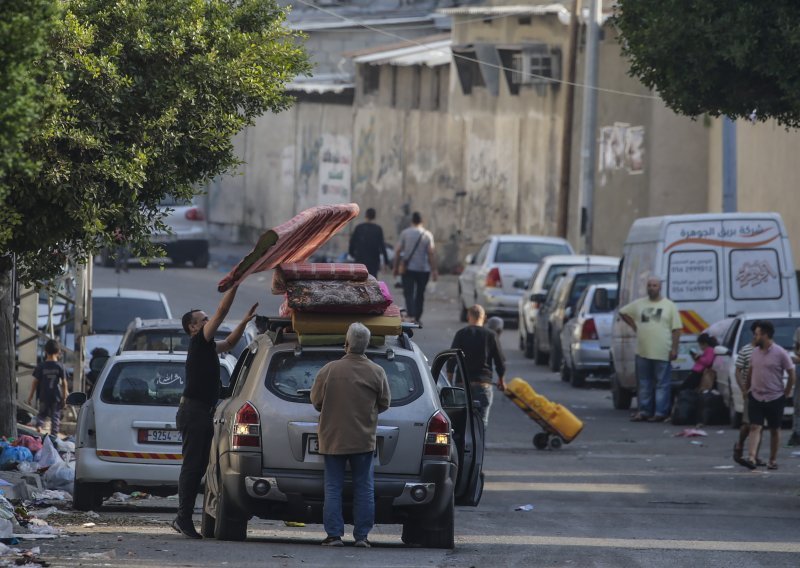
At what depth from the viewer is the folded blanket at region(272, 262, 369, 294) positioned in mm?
12073

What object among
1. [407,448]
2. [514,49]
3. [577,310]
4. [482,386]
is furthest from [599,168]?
[407,448]

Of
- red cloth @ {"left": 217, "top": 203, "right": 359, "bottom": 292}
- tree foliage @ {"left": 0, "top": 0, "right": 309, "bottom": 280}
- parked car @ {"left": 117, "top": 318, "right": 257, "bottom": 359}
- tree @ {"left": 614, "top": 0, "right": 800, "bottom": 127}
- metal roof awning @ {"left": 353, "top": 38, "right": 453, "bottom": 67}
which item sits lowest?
parked car @ {"left": 117, "top": 318, "right": 257, "bottom": 359}

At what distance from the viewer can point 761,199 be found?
32250mm

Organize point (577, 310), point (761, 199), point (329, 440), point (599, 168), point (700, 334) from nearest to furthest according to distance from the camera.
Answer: point (329, 440), point (700, 334), point (577, 310), point (761, 199), point (599, 168)

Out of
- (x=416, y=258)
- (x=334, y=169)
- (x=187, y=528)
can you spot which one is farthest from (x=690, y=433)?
(x=334, y=169)

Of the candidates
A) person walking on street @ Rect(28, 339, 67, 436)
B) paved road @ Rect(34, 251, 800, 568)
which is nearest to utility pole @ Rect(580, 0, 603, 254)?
paved road @ Rect(34, 251, 800, 568)

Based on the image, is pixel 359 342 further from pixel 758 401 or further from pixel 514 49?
pixel 514 49

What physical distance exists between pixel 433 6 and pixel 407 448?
47185mm

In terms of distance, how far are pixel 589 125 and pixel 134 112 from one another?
22.4m

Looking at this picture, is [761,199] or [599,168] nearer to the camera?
[761,199]

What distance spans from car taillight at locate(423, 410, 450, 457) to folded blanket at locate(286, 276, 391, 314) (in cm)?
86

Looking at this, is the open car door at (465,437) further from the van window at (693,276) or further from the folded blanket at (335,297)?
the van window at (693,276)

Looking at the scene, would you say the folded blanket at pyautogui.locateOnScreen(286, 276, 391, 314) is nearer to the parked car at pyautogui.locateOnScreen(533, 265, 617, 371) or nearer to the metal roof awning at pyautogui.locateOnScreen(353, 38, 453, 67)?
the parked car at pyautogui.locateOnScreen(533, 265, 617, 371)

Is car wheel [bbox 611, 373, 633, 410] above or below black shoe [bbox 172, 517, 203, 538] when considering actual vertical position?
below
